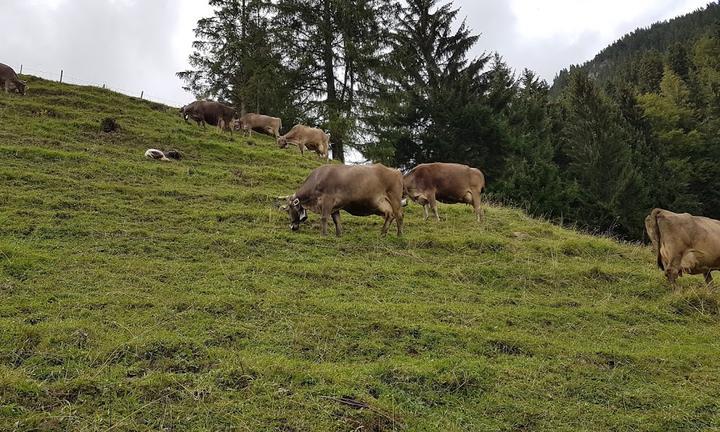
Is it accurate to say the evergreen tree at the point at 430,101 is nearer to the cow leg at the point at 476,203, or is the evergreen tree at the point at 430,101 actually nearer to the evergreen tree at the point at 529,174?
the evergreen tree at the point at 529,174

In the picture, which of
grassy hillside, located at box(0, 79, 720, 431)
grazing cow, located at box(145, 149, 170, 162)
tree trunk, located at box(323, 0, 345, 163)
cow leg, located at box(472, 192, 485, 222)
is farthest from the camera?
tree trunk, located at box(323, 0, 345, 163)

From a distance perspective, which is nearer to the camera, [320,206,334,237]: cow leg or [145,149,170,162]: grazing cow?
[320,206,334,237]: cow leg

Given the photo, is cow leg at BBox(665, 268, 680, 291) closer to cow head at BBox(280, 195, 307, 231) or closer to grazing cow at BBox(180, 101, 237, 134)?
cow head at BBox(280, 195, 307, 231)

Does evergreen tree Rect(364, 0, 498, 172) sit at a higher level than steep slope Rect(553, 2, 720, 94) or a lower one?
lower

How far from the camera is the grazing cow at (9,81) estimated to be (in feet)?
87.5

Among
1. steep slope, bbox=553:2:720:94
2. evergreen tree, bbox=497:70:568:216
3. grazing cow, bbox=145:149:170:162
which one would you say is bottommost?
grazing cow, bbox=145:149:170:162

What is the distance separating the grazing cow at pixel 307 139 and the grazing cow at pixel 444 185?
398 inches

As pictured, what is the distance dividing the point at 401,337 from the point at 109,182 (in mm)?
11998

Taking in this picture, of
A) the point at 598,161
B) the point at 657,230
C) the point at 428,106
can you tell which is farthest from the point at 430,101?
the point at 657,230

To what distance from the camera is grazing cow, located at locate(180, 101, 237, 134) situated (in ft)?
89.2

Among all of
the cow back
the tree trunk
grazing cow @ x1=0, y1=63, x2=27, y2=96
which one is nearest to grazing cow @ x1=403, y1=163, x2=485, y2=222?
the tree trunk

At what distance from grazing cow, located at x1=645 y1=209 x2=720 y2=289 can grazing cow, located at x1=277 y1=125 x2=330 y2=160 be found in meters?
17.2

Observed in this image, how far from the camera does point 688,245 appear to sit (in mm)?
11312

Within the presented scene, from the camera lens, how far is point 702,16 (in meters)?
139
